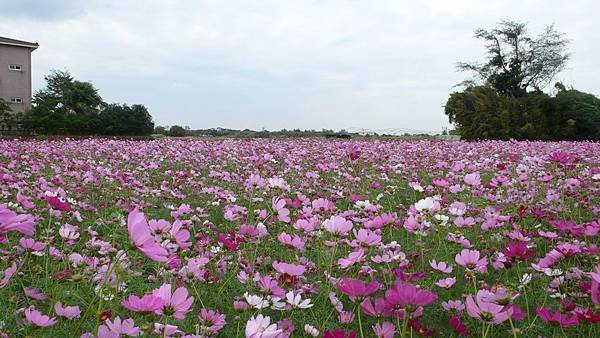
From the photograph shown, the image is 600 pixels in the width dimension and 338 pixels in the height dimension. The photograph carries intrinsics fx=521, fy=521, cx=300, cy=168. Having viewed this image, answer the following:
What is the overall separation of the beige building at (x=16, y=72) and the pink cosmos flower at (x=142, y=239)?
27742 mm

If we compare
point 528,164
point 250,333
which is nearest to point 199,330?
point 250,333

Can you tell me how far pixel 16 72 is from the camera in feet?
83.5

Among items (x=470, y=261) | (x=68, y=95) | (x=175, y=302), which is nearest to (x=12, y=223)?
(x=175, y=302)

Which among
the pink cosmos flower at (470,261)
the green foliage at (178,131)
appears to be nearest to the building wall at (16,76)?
the green foliage at (178,131)

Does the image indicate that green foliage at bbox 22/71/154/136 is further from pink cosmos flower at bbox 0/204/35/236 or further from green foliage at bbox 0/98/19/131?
pink cosmos flower at bbox 0/204/35/236

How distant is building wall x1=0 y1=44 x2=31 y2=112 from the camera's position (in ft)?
82.0

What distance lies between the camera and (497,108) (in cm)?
1880

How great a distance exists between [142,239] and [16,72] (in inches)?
1127

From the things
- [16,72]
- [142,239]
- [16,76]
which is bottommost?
[142,239]

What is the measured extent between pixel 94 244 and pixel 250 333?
1156 millimetres

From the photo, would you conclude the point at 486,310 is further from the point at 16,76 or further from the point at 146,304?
the point at 16,76

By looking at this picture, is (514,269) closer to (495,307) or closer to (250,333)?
(495,307)

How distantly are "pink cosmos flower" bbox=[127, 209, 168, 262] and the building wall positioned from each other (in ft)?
91.3

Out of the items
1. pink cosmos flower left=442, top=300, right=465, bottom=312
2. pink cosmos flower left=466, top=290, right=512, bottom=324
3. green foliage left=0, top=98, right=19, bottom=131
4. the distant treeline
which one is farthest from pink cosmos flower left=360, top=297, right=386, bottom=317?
green foliage left=0, top=98, right=19, bottom=131
